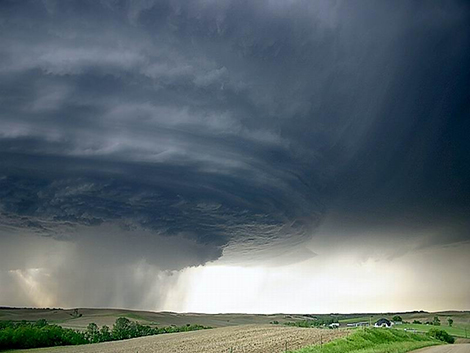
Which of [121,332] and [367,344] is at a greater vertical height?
[121,332]

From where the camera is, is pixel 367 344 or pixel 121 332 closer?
pixel 367 344

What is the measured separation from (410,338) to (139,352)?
2328 inches

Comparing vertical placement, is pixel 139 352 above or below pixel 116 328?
below

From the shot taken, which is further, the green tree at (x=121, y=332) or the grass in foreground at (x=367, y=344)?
the green tree at (x=121, y=332)

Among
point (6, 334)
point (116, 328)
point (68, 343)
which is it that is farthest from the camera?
point (116, 328)

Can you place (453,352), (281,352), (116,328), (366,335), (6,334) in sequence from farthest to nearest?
(116,328) < (6,334) < (366,335) < (453,352) < (281,352)

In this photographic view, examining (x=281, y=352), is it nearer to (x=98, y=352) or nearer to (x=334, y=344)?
(x=334, y=344)

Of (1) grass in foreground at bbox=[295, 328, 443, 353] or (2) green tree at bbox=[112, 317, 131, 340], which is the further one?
(2) green tree at bbox=[112, 317, 131, 340]

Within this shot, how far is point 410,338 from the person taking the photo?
335 feet

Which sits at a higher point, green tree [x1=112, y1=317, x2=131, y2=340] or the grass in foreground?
green tree [x1=112, y1=317, x2=131, y2=340]

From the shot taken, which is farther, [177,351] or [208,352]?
[177,351]

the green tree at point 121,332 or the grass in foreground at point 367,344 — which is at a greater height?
the green tree at point 121,332

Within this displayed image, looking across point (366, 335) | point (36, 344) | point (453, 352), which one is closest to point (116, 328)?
point (36, 344)

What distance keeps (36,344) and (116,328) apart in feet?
174
